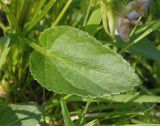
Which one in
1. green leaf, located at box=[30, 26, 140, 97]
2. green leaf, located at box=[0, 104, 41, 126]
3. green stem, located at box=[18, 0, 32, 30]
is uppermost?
green stem, located at box=[18, 0, 32, 30]

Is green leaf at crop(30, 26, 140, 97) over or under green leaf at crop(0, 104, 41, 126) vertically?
over

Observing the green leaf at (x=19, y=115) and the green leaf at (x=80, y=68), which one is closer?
the green leaf at (x=80, y=68)

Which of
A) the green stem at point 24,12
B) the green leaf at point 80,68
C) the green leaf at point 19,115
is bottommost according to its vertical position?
the green leaf at point 19,115

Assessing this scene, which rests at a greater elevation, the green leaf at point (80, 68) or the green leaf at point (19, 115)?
the green leaf at point (80, 68)

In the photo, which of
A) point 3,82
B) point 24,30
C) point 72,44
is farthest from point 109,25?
point 3,82

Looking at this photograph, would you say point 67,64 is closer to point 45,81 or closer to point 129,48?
point 45,81
